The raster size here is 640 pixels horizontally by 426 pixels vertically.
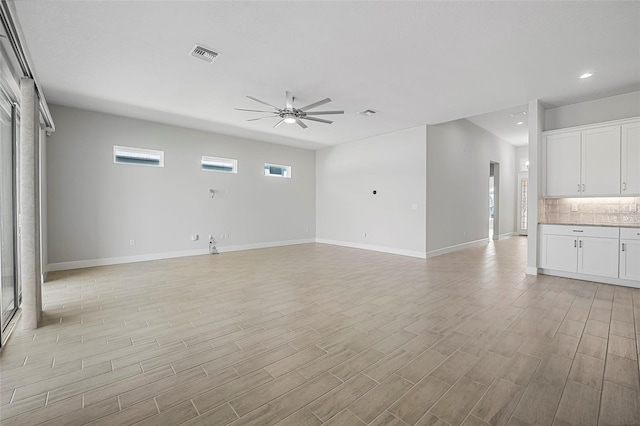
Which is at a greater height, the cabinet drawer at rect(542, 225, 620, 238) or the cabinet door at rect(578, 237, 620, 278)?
the cabinet drawer at rect(542, 225, 620, 238)

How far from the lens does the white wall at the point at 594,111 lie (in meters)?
4.48

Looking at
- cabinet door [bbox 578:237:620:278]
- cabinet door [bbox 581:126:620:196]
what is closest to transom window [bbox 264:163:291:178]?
cabinet door [bbox 581:126:620:196]

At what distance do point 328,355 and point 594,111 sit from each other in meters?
5.96

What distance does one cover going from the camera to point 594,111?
15.8ft

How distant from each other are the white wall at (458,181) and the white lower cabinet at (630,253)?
3092mm

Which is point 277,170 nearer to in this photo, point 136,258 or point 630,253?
point 136,258

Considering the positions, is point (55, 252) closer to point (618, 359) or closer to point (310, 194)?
point (310, 194)

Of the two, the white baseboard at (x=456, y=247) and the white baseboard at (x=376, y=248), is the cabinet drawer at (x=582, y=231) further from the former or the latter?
the white baseboard at (x=376, y=248)

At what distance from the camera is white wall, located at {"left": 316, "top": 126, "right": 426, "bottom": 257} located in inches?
266

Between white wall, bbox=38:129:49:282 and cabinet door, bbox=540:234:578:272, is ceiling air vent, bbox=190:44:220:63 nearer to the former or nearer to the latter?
white wall, bbox=38:129:49:282

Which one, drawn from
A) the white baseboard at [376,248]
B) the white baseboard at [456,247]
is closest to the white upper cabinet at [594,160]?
the white baseboard at [456,247]

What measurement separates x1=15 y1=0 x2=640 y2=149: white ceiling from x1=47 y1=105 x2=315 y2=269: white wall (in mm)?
840

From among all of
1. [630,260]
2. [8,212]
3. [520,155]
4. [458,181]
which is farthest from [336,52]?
[520,155]

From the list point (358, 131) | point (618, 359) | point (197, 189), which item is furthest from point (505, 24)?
point (197, 189)
